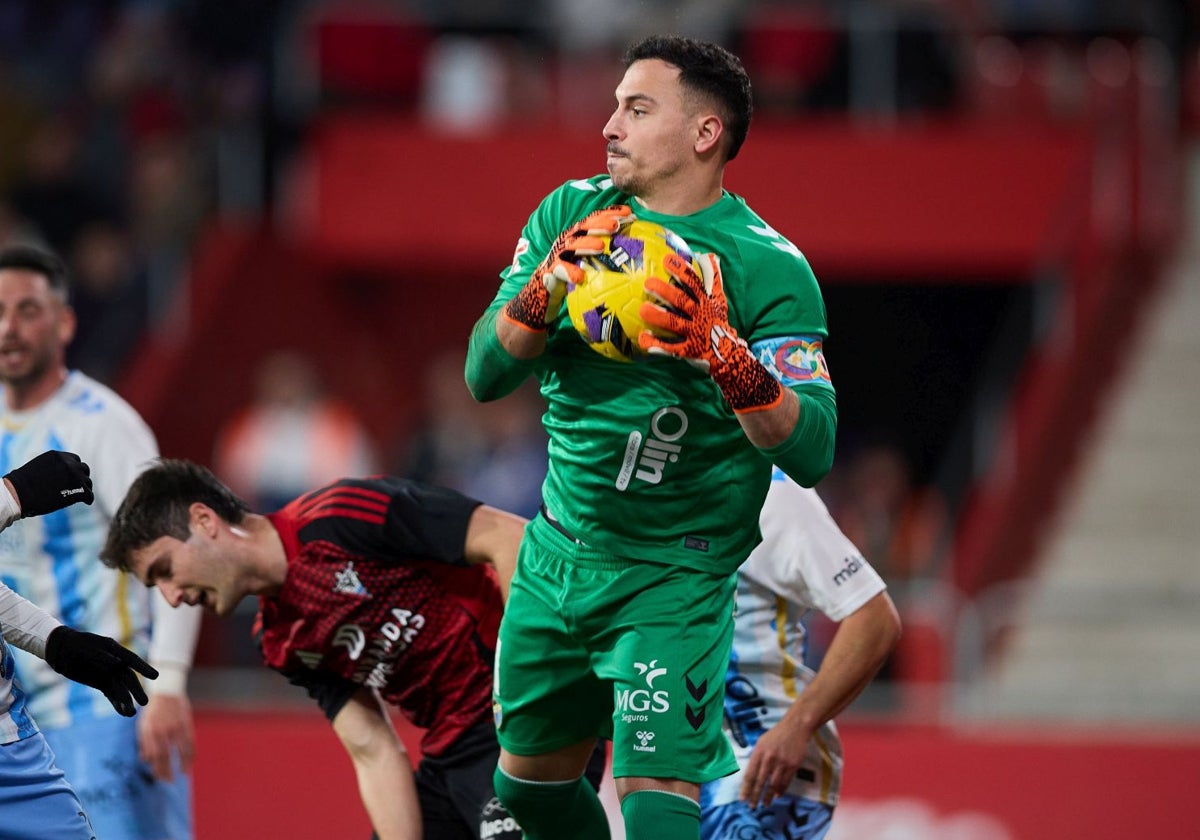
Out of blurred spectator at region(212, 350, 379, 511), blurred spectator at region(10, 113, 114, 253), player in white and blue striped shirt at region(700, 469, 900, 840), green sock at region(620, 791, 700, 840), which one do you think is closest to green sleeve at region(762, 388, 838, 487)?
green sock at region(620, 791, 700, 840)

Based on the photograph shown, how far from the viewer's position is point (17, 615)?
4645 millimetres

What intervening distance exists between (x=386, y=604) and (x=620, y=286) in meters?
1.60

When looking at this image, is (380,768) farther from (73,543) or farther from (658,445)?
(658,445)

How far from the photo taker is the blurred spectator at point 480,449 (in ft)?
35.4

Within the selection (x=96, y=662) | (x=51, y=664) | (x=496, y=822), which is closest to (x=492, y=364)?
(x=96, y=662)

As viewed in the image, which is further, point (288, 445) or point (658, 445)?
point (288, 445)

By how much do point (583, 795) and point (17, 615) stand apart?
1421 millimetres

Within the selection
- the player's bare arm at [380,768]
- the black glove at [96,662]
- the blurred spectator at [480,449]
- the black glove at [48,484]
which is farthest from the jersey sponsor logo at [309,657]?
the blurred spectator at [480,449]

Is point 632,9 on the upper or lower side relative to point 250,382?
upper

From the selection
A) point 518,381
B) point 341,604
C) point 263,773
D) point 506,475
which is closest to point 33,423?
point 341,604

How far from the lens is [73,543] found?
19.3 ft

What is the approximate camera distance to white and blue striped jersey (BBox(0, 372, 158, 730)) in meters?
5.80

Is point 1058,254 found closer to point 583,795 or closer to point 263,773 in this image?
point 263,773

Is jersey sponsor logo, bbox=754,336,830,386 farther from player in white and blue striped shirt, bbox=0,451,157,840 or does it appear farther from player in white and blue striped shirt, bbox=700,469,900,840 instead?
player in white and blue striped shirt, bbox=0,451,157,840
